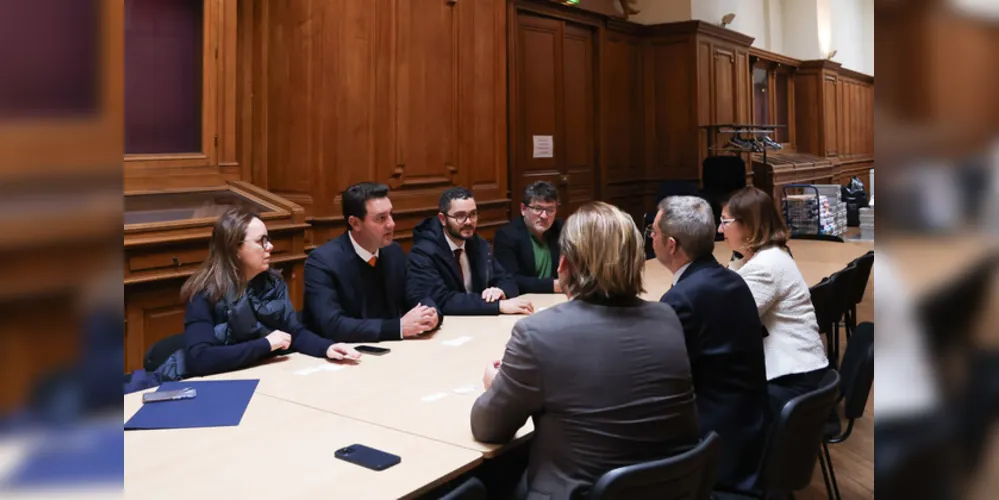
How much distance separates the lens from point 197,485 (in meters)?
1.63

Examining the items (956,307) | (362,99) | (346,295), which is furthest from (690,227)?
(362,99)

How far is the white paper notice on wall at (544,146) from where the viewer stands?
6836 millimetres

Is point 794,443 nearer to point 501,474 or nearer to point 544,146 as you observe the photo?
point 501,474

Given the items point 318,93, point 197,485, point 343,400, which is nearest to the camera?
point 197,485

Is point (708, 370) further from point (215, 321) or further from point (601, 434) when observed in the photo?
point (215, 321)

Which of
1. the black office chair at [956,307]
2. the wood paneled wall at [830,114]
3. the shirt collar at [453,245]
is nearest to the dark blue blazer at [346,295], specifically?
the shirt collar at [453,245]

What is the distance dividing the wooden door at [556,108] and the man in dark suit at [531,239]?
202 centimetres

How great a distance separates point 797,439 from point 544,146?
4.91m

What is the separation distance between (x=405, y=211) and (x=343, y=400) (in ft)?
9.71

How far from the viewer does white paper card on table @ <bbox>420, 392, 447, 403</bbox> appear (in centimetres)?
223

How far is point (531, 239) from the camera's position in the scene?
14.7 ft

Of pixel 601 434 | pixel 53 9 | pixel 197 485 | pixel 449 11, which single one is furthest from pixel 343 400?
pixel 449 11

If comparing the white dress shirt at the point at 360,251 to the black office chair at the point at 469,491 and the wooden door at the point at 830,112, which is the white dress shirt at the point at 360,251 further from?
the wooden door at the point at 830,112

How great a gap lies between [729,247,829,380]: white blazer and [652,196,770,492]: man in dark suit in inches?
22.5
